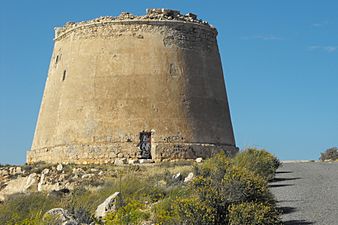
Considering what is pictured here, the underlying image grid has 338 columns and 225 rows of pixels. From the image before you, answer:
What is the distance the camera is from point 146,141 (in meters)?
22.5

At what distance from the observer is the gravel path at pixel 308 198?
979 centimetres

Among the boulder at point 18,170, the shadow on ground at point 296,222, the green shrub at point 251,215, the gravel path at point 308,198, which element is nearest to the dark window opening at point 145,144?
the boulder at point 18,170

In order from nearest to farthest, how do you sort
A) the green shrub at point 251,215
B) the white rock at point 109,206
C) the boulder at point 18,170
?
the green shrub at point 251,215
the white rock at point 109,206
the boulder at point 18,170

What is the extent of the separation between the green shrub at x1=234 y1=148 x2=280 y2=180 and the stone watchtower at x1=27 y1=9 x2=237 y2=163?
525 cm

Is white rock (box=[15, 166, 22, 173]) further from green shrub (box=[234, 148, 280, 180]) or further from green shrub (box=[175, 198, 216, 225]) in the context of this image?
green shrub (box=[175, 198, 216, 225])

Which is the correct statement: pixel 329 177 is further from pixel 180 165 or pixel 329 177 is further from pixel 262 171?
pixel 180 165

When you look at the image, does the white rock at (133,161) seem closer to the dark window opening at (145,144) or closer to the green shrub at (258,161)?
the dark window opening at (145,144)

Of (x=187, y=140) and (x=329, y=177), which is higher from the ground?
(x=187, y=140)

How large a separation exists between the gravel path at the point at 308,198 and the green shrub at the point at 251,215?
1205mm

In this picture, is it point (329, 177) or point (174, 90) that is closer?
point (329, 177)

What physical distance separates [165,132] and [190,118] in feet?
4.17

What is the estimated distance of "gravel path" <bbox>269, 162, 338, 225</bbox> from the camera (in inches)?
385

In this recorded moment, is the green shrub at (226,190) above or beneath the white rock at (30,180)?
beneath

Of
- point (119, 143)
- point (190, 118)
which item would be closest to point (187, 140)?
point (190, 118)
